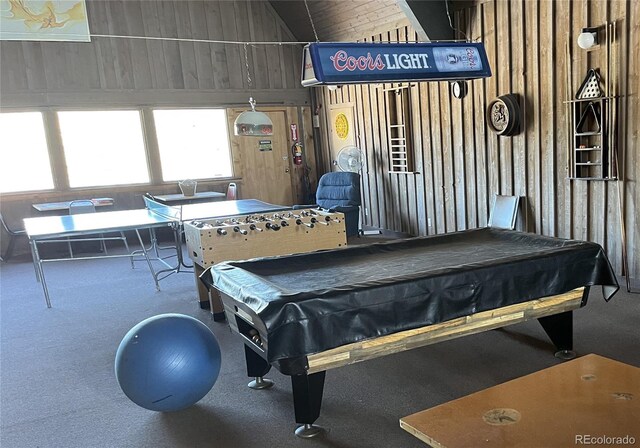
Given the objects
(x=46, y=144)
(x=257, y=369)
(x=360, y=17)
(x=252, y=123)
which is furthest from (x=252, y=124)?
(x=46, y=144)

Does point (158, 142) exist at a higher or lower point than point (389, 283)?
higher

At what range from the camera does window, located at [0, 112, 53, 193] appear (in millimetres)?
7938

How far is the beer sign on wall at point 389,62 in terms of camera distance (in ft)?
11.6

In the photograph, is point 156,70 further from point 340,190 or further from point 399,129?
point 399,129

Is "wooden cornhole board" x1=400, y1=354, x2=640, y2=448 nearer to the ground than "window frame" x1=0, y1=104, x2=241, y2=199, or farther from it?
nearer to the ground

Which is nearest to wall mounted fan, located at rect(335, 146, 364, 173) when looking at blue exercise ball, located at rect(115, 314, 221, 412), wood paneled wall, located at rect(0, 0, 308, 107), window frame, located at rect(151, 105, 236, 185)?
wood paneled wall, located at rect(0, 0, 308, 107)

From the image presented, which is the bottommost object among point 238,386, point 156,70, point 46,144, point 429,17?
point 238,386

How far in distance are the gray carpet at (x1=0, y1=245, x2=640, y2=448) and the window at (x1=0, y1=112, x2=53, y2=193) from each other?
3.87 meters

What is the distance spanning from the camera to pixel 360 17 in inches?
300

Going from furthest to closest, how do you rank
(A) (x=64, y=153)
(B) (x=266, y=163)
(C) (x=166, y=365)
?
(B) (x=266, y=163)
(A) (x=64, y=153)
(C) (x=166, y=365)

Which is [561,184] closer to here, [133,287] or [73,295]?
[133,287]

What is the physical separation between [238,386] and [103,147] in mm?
6400

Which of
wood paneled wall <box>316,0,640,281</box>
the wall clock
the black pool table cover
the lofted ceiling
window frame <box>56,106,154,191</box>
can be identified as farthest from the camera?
window frame <box>56,106,154,191</box>

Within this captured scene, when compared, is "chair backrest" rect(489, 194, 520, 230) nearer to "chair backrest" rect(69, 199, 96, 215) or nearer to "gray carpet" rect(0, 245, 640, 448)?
"gray carpet" rect(0, 245, 640, 448)
